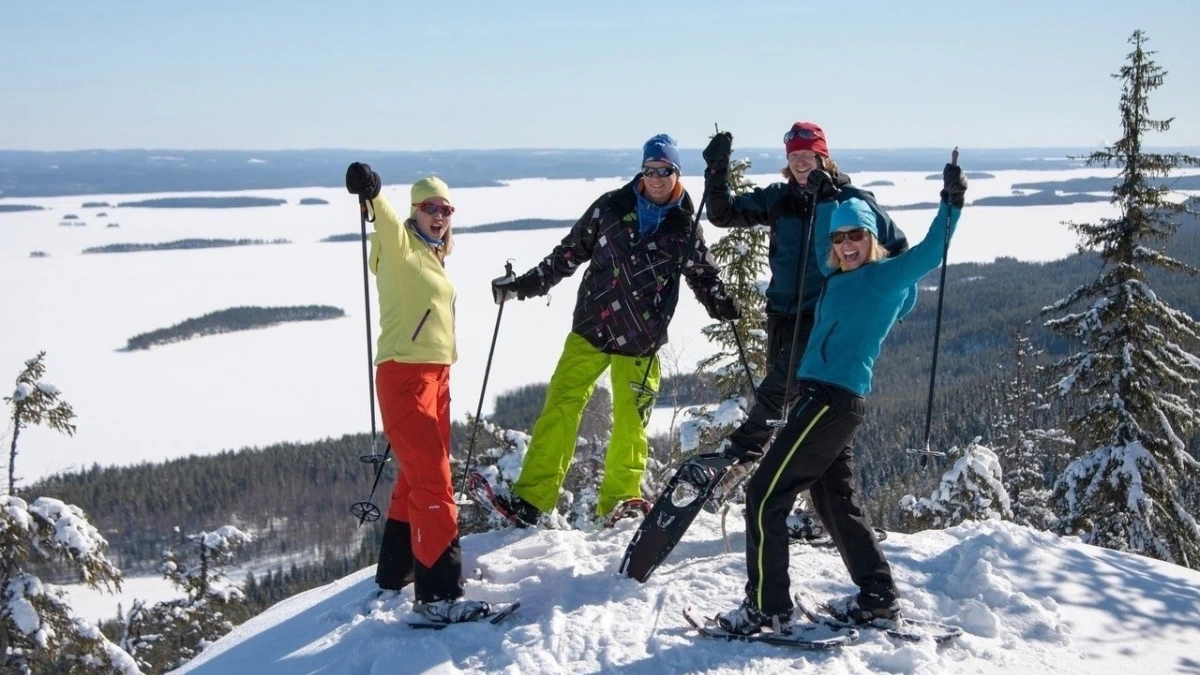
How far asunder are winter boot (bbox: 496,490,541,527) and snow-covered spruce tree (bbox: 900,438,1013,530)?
21.3 feet

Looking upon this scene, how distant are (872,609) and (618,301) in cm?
223

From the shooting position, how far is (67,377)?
12125cm

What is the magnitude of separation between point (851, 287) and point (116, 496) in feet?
261

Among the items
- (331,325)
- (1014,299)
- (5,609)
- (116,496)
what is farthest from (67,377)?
(5,609)

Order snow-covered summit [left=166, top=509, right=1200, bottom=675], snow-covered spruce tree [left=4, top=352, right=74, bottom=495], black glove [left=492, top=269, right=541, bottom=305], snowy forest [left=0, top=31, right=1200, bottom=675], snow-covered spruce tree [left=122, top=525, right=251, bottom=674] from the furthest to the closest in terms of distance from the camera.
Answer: snow-covered spruce tree [left=122, top=525, right=251, bottom=674] → snow-covered spruce tree [left=4, top=352, right=74, bottom=495] → snowy forest [left=0, top=31, right=1200, bottom=675] → black glove [left=492, top=269, right=541, bottom=305] → snow-covered summit [left=166, top=509, right=1200, bottom=675]

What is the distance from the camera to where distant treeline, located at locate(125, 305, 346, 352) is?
5896 inches

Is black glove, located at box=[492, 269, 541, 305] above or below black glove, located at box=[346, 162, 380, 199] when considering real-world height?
below

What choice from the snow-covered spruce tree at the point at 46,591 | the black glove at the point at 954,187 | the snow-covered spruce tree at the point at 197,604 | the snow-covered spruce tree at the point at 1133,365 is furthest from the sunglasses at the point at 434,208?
the snow-covered spruce tree at the point at 197,604

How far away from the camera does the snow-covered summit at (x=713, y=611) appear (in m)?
4.06

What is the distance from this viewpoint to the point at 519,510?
5.57 meters

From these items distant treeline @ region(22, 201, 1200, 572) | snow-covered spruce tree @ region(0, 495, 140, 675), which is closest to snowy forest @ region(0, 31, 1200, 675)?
snow-covered spruce tree @ region(0, 495, 140, 675)

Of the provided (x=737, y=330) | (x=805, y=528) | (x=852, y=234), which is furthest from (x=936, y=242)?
(x=737, y=330)

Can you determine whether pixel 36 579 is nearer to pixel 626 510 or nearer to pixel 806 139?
pixel 626 510

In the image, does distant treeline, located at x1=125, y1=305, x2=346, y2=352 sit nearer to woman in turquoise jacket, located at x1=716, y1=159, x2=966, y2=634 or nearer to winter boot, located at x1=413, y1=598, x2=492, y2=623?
winter boot, located at x1=413, y1=598, x2=492, y2=623
